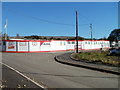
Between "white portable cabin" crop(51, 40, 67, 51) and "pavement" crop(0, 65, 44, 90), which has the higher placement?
"white portable cabin" crop(51, 40, 67, 51)

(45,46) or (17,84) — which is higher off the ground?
(45,46)

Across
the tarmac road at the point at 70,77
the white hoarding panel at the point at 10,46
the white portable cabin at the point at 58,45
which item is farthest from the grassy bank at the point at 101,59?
the white portable cabin at the point at 58,45

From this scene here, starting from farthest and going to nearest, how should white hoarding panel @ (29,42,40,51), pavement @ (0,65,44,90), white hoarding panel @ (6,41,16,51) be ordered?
white hoarding panel @ (29,42,40,51) < white hoarding panel @ (6,41,16,51) < pavement @ (0,65,44,90)

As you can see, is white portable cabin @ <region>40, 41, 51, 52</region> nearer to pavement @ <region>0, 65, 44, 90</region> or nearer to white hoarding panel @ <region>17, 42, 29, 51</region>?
white hoarding panel @ <region>17, 42, 29, 51</region>

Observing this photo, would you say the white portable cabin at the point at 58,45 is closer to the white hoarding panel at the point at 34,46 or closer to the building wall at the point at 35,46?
the building wall at the point at 35,46

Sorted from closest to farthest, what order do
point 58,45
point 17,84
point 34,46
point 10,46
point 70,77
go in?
point 17,84, point 70,77, point 10,46, point 34,46, point 58,45

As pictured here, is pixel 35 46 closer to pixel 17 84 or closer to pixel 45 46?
pixel 45 46

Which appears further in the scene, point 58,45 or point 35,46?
point 58,45

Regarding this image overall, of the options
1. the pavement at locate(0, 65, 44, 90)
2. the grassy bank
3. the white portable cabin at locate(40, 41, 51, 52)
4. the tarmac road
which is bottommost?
the tarmac road

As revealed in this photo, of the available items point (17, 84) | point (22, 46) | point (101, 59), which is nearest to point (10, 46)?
point (22, 46)

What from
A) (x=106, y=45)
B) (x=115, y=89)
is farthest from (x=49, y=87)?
(x=106, y=45)

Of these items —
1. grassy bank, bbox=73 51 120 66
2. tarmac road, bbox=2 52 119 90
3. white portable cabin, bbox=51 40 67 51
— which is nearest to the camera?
tarmac road, bbox=2 52 119 90

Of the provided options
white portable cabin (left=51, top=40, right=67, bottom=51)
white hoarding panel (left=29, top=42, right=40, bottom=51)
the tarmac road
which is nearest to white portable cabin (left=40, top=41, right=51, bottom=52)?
white hoarding panel (left=29, top=42, right=40, bottom=51)

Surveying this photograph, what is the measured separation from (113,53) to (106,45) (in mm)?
35139
